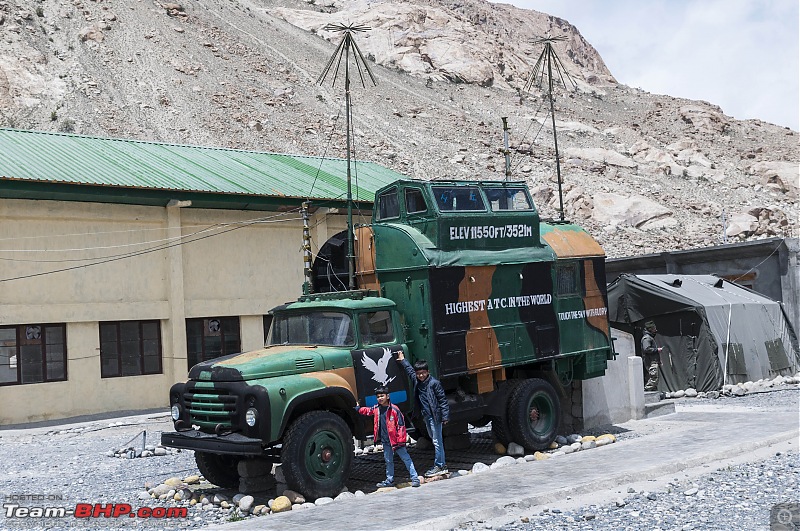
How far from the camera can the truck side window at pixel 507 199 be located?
13.5m

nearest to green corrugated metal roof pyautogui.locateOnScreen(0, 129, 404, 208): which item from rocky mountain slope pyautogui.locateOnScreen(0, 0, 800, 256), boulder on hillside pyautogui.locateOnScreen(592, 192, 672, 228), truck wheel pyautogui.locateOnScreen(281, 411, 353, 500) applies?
truck wheel pyautogui.locateOnScreen(281, 411, 353, 500)

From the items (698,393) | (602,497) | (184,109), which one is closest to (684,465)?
(602,497)

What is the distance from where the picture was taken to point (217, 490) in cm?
1147

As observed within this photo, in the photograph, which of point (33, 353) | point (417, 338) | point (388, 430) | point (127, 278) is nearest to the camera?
point (388, 430)

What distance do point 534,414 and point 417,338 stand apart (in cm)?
265

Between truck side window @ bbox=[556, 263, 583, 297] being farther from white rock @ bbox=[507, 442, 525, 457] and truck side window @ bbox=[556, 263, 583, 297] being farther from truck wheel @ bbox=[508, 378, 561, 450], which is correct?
white rock @ bbox=[507, 442, 525, 457]

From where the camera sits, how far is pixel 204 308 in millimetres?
22828

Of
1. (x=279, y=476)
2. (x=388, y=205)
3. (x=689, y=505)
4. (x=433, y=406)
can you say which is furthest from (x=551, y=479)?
(x=388, y=205)

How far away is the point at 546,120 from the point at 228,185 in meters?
54.8

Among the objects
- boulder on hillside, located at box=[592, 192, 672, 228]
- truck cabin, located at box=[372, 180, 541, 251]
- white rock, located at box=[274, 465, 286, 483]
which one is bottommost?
white rock, located at box=[274, 465, 286, 483]

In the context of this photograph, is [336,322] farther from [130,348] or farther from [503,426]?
[130,348]

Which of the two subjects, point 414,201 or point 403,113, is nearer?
point 414,201

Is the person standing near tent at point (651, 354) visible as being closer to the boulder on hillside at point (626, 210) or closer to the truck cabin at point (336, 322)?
the truck cabin at point (336, 322)

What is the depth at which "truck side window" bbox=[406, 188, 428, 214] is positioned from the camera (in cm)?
1298
